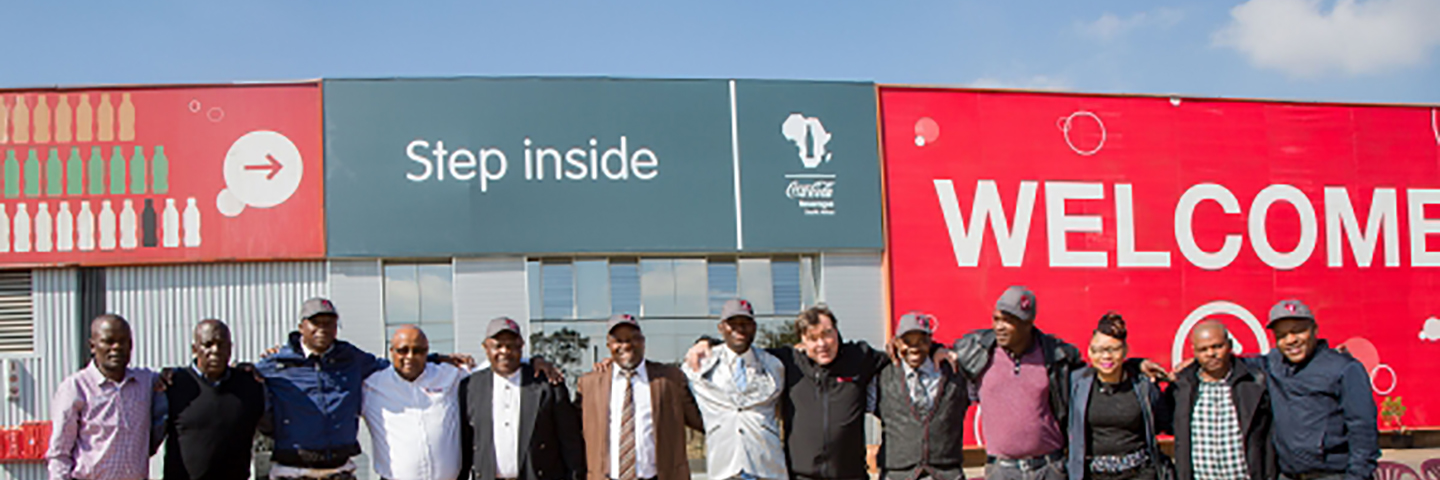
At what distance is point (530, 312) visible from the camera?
44.9ft

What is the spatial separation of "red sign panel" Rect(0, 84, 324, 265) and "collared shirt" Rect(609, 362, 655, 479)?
778 cm

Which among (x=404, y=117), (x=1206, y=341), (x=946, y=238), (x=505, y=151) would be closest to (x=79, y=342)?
(x=404, y=117)

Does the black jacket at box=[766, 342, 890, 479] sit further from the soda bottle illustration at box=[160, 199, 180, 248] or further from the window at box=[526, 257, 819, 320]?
the soda bottle illustration at box=[160, 199, 180, 248]

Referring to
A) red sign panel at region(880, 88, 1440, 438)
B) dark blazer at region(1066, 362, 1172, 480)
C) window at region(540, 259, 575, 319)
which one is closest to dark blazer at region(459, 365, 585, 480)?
dark blazer at region(1066, 362, 1172, 480)

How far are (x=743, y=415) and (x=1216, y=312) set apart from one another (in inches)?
422

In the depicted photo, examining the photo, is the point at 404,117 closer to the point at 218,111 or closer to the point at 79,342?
the point at 218,111

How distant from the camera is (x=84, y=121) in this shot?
1345cm

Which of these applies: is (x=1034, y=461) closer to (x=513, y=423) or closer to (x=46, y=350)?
(x=513, y=423)

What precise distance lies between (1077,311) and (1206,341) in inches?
343

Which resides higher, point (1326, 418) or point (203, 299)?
point (203, 299)

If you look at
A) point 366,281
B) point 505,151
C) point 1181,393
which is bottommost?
point 1181,393

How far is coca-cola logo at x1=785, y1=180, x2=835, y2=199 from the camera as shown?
46.4 feet

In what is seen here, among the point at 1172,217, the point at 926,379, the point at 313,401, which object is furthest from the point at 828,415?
the point at 1172,217

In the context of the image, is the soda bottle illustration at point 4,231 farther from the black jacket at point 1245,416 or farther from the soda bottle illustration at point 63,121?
the black jacket at point 1245,416
